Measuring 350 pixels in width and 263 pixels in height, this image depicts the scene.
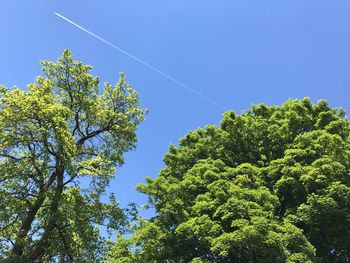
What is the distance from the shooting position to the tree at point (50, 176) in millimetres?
18203

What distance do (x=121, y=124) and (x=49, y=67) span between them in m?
4.68

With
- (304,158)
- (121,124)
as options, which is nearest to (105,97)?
(121,124)

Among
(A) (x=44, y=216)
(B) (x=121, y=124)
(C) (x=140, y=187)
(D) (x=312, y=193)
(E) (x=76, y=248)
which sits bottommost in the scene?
(E) (x=76, y=248)

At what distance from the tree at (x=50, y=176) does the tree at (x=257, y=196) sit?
Result: 233 centimetres

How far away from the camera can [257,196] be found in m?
18.3

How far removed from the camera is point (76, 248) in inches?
762

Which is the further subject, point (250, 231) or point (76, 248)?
point (76, 248)

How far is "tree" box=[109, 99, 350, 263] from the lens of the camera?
1678cm

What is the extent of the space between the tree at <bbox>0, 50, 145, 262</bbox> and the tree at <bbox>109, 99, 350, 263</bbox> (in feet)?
7.64

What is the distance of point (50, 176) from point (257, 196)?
9336 millimetres

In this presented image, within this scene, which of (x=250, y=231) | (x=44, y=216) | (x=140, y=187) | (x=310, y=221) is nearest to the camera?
(x=250, y=231)

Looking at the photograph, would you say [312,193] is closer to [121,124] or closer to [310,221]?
[310,221]

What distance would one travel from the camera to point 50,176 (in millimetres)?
19719

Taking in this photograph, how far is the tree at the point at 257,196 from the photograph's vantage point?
16.8m
